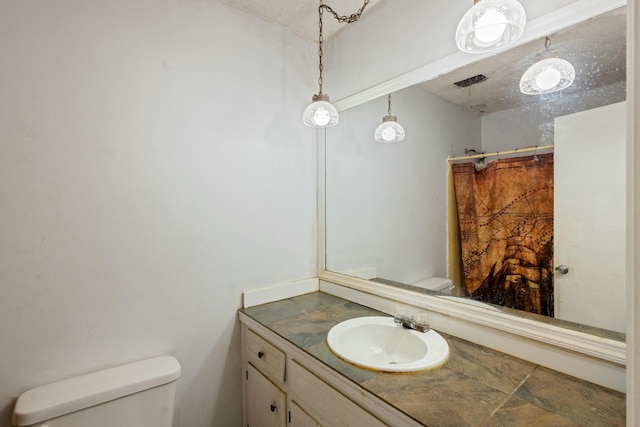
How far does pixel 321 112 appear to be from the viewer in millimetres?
1353

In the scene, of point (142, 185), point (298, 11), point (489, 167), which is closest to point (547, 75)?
point (489, 167)

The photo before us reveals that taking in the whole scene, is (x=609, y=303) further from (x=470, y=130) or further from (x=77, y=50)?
(x=77, y=50)

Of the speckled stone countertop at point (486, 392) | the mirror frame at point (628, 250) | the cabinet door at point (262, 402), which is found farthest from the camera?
the cabinet door at point (262, 402)

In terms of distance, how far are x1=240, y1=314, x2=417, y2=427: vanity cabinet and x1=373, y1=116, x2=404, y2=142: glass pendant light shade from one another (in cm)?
125

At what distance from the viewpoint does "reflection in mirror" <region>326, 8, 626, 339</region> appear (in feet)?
2.97

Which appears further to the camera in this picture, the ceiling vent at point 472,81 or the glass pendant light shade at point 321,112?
the glass pendant light shade at point 321,112

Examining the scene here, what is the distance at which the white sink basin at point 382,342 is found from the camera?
112 cm

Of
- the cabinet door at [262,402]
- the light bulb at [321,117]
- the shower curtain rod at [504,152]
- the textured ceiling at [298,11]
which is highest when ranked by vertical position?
the textured ceiling at [298,11]

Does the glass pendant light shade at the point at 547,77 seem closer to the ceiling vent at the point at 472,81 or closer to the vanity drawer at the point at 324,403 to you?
the ceiling vent at the point at 472,81

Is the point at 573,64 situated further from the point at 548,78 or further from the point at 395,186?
the point at 395,186

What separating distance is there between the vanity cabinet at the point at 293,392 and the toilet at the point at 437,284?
68 centimetres

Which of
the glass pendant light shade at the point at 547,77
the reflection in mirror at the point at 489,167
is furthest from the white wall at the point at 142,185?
the glass pendant light shade at the point at 547,77

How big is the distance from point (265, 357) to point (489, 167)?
1.33 meters

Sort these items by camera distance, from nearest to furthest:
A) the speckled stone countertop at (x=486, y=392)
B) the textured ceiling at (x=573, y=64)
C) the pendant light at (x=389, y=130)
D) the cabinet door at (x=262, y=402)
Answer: the speckled stone countertop at (x=486, y=392), the textured ceiling at (x=573, y=64), the cabinet door at (x=262, y=402), the pendant light at (x=389, y=130)
